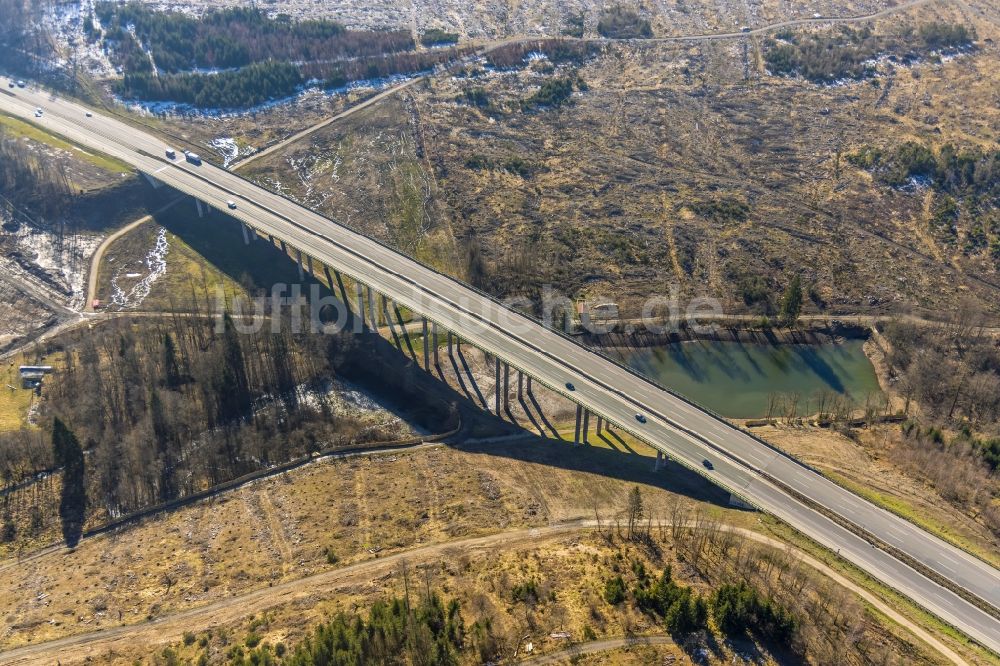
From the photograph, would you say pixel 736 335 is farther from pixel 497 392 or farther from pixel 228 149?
pixel 228 149

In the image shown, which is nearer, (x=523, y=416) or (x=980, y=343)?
(x=523, y=416)

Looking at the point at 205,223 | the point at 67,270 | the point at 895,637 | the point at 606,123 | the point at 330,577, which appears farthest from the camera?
the point at 606,123

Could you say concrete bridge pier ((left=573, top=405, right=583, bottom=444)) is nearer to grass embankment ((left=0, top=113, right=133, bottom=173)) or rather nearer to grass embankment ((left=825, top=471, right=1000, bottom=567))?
grass embankment ((left=825, top=471, right=1000, bottom=567))

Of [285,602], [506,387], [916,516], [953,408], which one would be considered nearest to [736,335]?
[953,408]

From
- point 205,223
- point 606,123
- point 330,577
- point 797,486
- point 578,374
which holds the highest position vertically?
point 606,123

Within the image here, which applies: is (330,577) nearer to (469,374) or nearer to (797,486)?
(469,374)

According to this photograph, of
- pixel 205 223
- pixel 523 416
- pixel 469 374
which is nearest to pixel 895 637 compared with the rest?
pixel 523 416

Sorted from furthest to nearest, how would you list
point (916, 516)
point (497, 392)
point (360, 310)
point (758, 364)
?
1. point (360, 310)
2. point (758, 364)
3. point (497, 392)
4. point (916, 516)

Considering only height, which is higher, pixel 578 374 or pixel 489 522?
pixel 578 374
